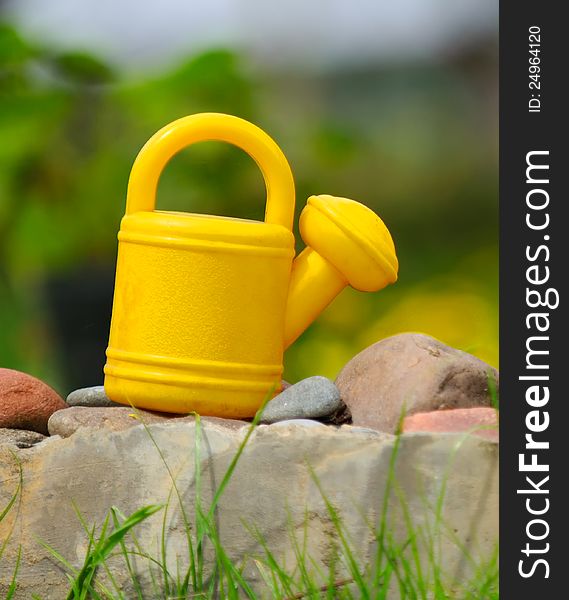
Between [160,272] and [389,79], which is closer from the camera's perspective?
[160,272]

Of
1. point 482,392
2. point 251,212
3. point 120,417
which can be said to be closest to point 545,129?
point 482,392

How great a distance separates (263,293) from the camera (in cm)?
148

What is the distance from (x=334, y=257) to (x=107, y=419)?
1.41ft

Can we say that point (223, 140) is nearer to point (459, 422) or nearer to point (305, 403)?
point (305, 403)

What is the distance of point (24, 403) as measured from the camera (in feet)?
5.18

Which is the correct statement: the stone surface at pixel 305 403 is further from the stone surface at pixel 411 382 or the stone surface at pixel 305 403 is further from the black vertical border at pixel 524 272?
the black vertical border at pixel 524 272

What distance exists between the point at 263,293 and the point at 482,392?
0.36 metres

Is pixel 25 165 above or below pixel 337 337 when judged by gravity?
above

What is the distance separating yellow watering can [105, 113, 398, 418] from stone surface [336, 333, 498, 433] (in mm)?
121

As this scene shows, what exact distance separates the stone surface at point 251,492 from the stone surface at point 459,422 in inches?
0.9

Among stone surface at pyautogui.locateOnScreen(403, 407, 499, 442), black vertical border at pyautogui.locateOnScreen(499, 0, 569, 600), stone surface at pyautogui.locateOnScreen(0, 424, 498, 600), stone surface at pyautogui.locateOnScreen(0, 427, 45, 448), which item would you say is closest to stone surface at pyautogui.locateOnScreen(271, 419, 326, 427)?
stone surface at pyautogui.locateOnScreen(0, 424, 498, 600)

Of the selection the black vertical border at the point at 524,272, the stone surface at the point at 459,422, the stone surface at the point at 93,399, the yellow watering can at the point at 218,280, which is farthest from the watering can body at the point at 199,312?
the black vertical border at the point at 524,272

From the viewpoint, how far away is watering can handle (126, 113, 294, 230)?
1514 millimetres

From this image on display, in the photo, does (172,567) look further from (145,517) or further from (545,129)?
(545,129)
